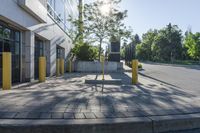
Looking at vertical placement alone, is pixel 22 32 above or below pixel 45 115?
above

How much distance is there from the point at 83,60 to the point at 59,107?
2684 centimetres

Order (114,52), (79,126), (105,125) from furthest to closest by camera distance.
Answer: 1. (114,52)
2. (105,125)
3. (79,126)

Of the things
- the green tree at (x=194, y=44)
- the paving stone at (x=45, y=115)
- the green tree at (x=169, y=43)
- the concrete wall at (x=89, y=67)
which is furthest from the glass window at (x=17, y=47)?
the green tree at (x=169, y=43)

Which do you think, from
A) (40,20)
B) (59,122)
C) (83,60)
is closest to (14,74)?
(40,20)

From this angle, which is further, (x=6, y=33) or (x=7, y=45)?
(x=7, y=45)

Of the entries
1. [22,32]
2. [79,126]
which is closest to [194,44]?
[22,32]

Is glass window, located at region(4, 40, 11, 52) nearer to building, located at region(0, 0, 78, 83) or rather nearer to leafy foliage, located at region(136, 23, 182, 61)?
building, located at region(0, 0, 78, 83)

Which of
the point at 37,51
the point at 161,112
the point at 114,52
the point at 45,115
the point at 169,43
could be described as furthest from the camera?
the point at 169,43

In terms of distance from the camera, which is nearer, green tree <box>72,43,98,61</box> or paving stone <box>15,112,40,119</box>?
paving stone <box>15,112,40,119</box>

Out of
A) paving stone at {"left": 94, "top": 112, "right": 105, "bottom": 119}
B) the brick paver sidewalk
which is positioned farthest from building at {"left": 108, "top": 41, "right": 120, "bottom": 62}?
paving stone at {"left": 94, "top": 112, "right": 105, "bottom": 119}

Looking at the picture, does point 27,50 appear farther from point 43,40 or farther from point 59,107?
point 59,107

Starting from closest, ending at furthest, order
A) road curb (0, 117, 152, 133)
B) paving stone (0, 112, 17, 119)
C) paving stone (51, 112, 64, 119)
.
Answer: road curb (0, 117, 152, 133), paving stone (0, 112, 17, 119), paving stone (51, 112, 64, 119)

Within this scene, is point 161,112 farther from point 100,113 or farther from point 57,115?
point 57,115

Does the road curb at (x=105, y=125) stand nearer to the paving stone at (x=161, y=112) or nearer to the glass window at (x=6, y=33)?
the paving stone at (x=161, y=112)
